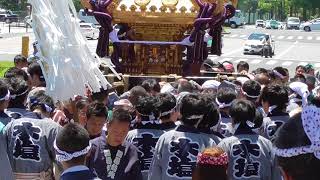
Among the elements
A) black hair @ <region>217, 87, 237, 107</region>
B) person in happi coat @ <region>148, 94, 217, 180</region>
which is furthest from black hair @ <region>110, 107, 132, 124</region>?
black hair @ <region>217, 87, 237, 107</region>

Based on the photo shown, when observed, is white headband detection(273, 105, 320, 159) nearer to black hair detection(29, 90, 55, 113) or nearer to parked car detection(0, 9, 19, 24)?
black hair detection(29, 90, 55, 113)

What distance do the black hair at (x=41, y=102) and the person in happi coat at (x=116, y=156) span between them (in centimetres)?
101

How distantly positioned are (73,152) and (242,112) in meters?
1.58

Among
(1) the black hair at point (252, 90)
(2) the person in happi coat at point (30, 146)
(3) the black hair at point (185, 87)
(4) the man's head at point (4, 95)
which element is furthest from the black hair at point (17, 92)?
(1) the black hair at point (252, 90)

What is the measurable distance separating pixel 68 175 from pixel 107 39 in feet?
25.7

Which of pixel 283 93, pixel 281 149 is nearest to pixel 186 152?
pixel 283 93

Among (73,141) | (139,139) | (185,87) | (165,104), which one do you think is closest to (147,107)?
(165,104)

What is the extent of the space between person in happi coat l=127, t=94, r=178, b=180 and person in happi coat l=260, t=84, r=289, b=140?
0.93 meters

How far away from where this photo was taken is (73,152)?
3.67m

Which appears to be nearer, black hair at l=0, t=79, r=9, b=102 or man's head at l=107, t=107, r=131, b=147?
man's head at l=107, t=107, r=131, b=147

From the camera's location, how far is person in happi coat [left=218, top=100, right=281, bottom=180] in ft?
15.0

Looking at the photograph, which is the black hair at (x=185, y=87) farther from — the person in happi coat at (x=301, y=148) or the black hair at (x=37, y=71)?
the person in happi coat at (x=301, y=148)

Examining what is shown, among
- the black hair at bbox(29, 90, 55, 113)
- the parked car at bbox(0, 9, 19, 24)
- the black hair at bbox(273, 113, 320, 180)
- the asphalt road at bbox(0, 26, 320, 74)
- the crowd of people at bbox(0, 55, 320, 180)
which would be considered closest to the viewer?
the black hair at bbox(273, 113, 320, 180)

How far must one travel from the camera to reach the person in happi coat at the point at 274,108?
545 cm
